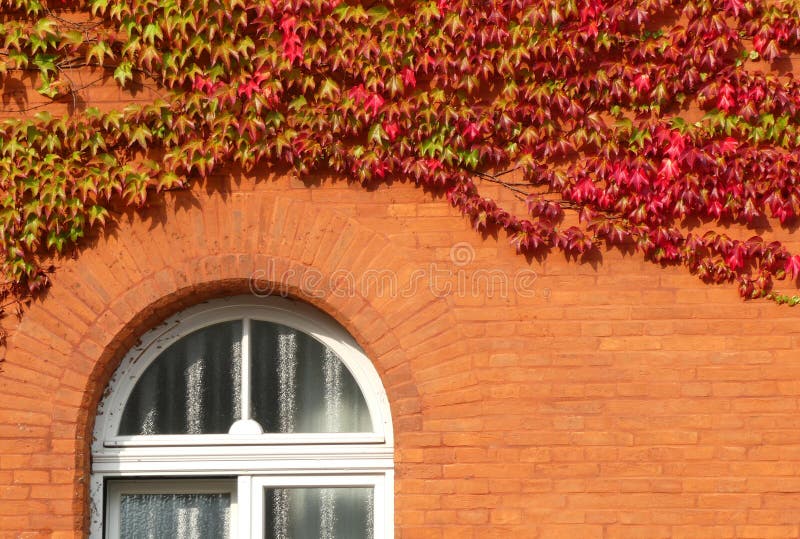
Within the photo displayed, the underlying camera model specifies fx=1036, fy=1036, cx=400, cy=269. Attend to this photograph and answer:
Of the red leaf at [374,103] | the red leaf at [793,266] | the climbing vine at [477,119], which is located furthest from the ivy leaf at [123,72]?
the red leaf at [793,266]

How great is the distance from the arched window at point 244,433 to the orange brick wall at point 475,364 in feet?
0.79

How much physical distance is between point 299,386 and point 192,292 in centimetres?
75

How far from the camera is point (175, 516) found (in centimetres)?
531

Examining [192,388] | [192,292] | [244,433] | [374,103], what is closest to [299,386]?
[244,433]

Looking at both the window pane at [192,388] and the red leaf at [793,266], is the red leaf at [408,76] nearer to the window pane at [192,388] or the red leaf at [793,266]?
the window pane at [192,388]

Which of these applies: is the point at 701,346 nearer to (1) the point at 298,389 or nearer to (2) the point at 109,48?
(1) the point at 298,389

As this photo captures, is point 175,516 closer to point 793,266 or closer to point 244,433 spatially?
point 244,433

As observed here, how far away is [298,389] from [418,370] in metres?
0.74

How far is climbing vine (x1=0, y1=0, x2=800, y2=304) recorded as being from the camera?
508 centimetres

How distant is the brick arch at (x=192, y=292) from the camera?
5.05 metres

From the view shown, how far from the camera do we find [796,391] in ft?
16.3

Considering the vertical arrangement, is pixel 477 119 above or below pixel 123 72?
below

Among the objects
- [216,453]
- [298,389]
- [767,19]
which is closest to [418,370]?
[298,389]

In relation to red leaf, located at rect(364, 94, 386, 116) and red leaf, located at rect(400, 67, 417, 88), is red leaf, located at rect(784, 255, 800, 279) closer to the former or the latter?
red leaf, located at rect(400, 67, 417, 88)
